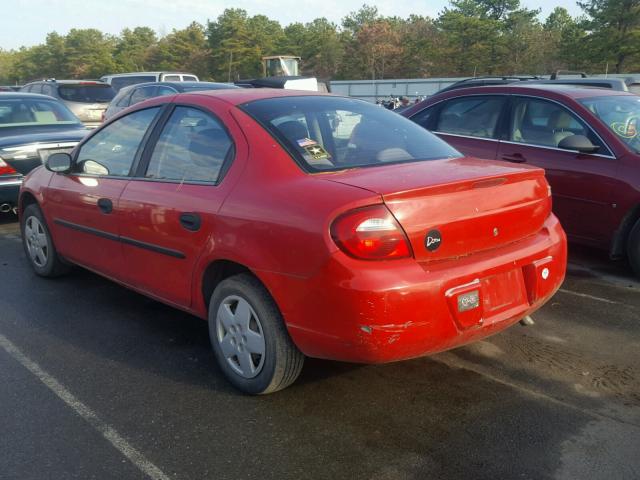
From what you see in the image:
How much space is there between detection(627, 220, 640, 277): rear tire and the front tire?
3320 mm

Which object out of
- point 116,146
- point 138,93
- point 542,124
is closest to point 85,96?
point 138,93

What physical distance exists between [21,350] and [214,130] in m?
1.87

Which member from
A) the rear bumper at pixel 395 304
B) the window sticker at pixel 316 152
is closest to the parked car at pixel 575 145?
the rear bumper at pixel 395 304

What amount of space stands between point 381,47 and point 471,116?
204ft

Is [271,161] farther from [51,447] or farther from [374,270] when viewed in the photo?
[51,447]

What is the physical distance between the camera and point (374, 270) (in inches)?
108

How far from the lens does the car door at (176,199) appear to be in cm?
342

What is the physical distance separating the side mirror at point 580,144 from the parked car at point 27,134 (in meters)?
5.51

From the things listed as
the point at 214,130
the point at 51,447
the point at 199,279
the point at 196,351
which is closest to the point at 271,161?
the point at 214,130

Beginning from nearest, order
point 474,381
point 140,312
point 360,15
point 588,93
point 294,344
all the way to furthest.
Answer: point 294,344 < point 474,381 < point 140,312 < point 588,93 < point 360,15

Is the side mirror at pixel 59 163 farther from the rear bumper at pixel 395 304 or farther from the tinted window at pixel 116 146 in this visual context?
the rear bumper at pixel 395 304

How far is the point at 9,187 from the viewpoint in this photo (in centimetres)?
721

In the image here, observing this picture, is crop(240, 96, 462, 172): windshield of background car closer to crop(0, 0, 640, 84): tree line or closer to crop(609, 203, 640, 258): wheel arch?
crop(609, 203, 640, 258): wheel arch

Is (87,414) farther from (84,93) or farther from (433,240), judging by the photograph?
(84,93)
